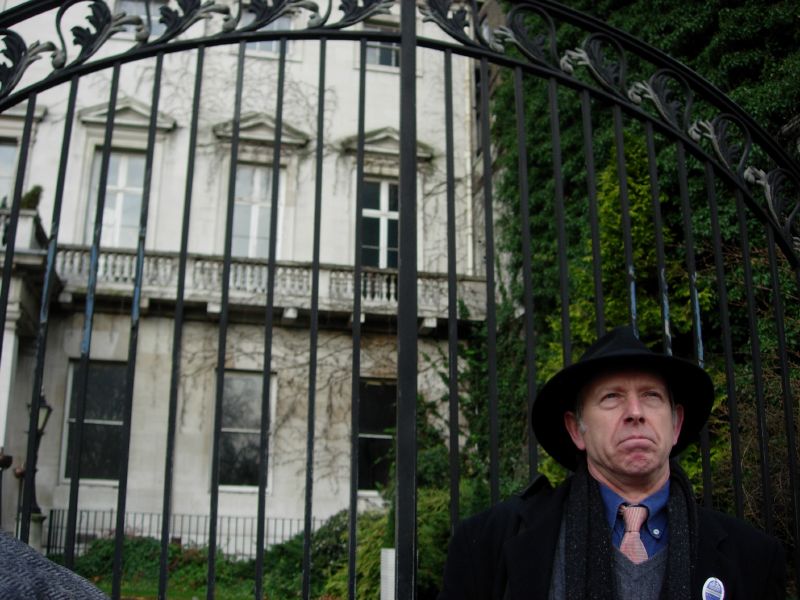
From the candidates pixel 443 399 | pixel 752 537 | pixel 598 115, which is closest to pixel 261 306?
pixel 443 399

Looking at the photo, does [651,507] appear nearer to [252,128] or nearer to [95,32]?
[95,32]

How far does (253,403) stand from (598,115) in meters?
7.21

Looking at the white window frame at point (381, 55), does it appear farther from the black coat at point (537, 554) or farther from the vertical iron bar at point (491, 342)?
the black coat at point (537, 554)

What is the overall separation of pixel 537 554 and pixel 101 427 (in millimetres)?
12504

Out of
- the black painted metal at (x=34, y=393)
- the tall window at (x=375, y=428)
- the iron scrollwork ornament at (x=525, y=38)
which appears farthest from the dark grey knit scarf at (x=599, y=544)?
the tall window at (x=375, y=428)

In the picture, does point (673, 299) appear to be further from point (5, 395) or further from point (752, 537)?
point (5, 395)

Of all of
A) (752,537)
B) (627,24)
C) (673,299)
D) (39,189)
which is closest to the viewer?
(752,537)

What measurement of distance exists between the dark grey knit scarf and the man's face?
0.25ft

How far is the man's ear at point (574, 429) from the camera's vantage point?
2.39m

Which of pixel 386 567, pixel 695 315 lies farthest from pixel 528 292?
pixel 386 567

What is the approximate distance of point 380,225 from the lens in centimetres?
1489

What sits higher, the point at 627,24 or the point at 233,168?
the point at 627,24

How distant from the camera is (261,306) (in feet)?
46.9

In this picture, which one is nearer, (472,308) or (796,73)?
(796,73)
